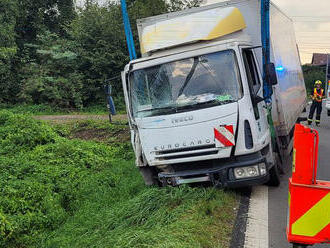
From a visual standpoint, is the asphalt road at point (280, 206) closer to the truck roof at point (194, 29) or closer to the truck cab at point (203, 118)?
the truck cab at point (203, 118)

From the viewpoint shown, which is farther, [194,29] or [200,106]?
[194,29]

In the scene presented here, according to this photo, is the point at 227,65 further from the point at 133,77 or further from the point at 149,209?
the point at 149,209

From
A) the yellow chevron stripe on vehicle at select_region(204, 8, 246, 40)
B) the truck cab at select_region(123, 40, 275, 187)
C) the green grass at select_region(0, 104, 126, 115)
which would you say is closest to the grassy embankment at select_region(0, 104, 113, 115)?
the green grass at select_region(0, 104, 126, 115)

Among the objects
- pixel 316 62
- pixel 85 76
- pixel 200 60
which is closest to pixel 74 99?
pixel 85 76

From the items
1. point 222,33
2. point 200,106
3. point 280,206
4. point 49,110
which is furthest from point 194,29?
point 49,110

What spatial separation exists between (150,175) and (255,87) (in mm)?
2177

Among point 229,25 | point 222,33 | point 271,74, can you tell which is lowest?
point 271,74

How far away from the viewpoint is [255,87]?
18.7 ft

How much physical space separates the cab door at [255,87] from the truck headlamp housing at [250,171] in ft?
1.48

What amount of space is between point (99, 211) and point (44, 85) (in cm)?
1631

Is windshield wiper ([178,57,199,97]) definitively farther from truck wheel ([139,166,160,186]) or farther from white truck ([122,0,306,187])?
truck wheel ([139,166,160,186])

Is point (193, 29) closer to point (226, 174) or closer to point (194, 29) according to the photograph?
point (194, 29)

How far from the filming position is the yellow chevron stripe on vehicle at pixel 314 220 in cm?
264

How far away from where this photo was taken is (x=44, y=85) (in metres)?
20.5
